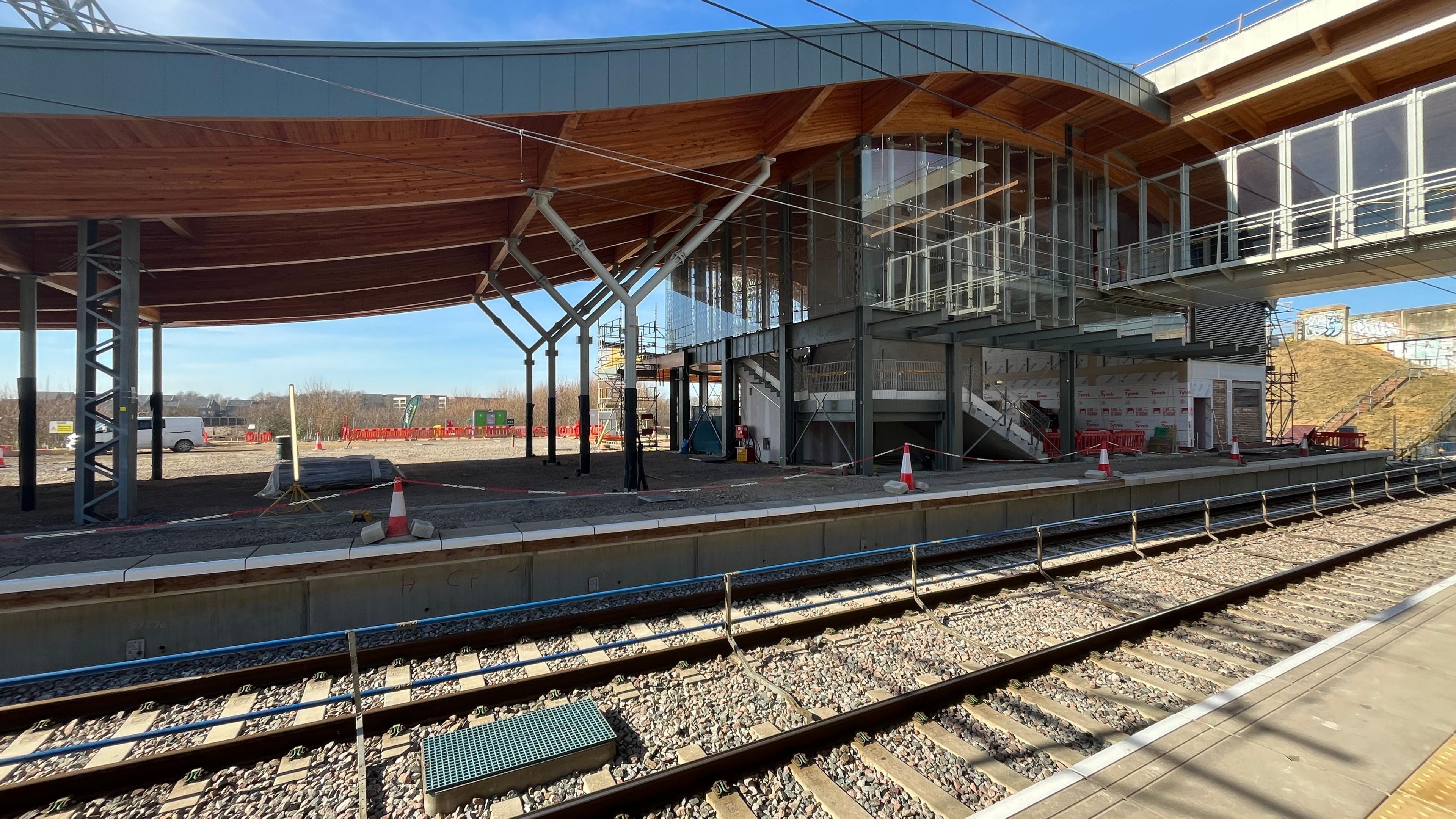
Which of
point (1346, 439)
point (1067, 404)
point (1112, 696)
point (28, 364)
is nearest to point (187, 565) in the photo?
point (1112, 696)

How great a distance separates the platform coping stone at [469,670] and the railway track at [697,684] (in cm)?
3

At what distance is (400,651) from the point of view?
550 cm

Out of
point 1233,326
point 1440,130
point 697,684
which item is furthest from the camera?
point 1233,326

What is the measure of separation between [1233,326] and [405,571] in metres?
32.1

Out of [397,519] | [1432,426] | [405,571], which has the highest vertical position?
[1432,426]

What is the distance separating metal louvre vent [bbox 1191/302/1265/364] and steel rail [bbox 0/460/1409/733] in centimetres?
2216

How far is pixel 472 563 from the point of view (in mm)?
7098

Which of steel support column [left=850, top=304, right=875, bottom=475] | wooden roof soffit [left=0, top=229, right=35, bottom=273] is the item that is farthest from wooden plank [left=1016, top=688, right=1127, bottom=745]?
wooden roof soffit [left=0, top=229, right=35, bottom=273]

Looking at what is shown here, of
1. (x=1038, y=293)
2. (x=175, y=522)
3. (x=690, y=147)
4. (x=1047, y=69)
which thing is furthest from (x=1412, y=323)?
(x=175, y=522)

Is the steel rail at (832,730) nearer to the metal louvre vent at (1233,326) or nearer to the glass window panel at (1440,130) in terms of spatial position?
the glass window panel at (1440,130)

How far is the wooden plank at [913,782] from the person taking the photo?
343 cm

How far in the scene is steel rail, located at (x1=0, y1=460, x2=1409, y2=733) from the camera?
4.60m

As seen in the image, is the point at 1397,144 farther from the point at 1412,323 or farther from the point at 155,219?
the point at 1412,323

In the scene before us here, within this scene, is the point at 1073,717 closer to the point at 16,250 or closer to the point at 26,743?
the point at 26,743
